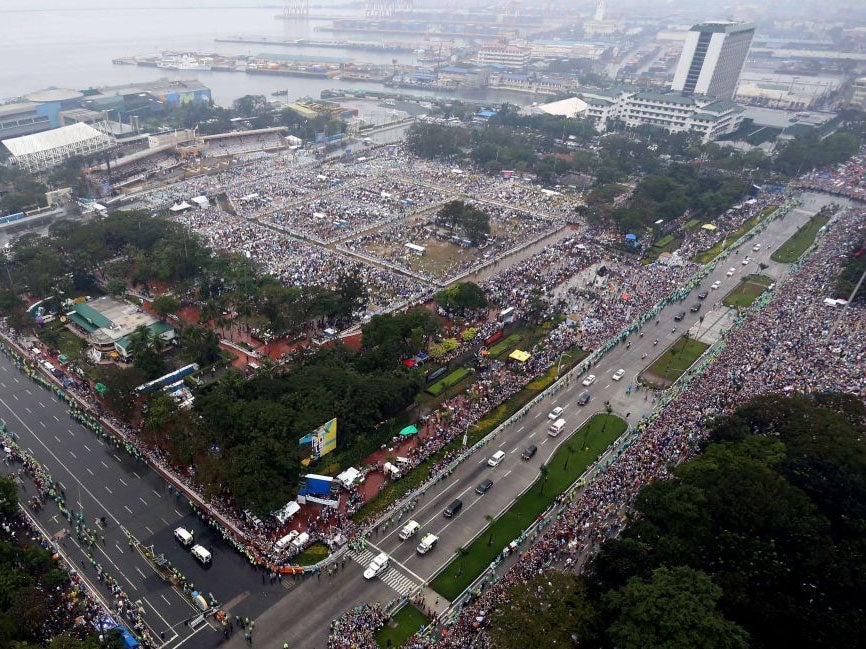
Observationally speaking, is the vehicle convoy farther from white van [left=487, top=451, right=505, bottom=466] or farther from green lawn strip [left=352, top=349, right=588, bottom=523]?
white van [left=487, top=451, right=505, bottom=466]

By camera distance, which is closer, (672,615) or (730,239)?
(672,615)

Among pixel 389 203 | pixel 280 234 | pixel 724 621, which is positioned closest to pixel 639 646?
pixel 724 621

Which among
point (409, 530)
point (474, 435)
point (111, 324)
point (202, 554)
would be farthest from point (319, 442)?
point (111, 324)


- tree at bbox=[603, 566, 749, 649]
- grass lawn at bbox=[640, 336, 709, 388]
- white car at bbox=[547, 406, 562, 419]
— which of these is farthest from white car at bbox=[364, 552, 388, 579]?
grass lawn at bbox=[640, 336, 709, 388]

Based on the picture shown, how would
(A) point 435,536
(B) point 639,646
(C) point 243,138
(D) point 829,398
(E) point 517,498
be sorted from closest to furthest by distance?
(B) point 639,646, (A) point 435,536, (E) point 517,498, (D) point 829,398, (C) point 243,138

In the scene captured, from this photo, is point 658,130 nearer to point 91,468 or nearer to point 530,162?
point 530,162

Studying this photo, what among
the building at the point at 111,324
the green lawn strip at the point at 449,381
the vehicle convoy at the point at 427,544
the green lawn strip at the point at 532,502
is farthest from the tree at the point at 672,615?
the building at the point at 111,324

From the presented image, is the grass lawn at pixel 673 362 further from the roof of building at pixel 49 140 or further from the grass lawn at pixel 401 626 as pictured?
the roof of building at pixel 49 140

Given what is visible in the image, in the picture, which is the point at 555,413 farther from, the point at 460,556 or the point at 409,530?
the point at 409,530
